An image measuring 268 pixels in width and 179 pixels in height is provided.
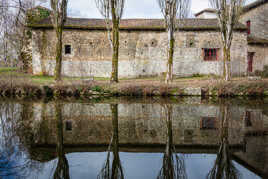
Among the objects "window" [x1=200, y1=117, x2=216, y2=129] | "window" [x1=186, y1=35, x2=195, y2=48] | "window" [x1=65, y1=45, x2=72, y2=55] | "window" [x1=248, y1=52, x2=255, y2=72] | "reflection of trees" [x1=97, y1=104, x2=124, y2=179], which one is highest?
"window" [x1=186, y1=35, x2=195, y2=48]

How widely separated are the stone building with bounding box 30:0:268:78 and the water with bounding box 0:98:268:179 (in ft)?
38.0

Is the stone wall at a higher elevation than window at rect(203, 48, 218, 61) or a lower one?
lower

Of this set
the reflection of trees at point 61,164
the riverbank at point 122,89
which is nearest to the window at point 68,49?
the riverbank at point 122,89

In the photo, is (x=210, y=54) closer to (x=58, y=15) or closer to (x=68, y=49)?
(x=68, y=49)

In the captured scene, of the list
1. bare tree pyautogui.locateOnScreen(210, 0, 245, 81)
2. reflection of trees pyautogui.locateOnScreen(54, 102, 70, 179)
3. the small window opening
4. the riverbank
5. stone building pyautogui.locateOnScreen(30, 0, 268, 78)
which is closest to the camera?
reflection of trees pyautogui.locateOnScreen(54, 102, 70, 179)

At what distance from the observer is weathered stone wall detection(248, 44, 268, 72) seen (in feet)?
56.7

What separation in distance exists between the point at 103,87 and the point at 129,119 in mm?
5059

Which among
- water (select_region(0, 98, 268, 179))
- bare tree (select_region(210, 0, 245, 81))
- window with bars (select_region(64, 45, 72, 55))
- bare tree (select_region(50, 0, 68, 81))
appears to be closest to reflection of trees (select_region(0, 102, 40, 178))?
water (select_region(0, 98, 268, 179))

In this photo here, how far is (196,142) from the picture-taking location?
3.68 meters

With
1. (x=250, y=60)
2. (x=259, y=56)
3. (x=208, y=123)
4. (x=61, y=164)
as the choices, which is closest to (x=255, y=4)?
(x=259, y=56)

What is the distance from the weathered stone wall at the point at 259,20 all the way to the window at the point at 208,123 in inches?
654

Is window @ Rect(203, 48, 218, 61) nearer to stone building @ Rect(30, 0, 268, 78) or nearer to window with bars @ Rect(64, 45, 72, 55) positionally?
stone building @ Rect(30, 0, 268, 78)

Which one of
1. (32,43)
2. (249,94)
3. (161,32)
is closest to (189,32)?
(161,32)

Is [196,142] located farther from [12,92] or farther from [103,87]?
[12,92]
